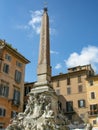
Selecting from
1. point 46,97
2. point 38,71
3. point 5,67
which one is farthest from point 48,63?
point 5,67

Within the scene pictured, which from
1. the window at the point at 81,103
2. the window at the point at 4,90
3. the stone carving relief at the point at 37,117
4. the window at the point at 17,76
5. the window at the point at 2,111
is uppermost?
the window at the point at 17,76

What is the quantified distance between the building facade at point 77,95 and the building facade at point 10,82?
896cm

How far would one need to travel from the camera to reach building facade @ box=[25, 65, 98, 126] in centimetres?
3369

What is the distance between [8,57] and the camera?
28812mm

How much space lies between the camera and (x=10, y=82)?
28094 mm

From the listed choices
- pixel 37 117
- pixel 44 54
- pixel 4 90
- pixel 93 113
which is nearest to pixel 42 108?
pixel 37 117

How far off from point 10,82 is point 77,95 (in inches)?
523

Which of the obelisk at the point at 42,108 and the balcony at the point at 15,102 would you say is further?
the balcony at the point at 15,102

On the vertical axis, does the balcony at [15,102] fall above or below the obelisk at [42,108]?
above

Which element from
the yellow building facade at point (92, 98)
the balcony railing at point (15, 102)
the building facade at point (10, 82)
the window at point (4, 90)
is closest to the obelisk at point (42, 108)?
the window at point (4, 90)

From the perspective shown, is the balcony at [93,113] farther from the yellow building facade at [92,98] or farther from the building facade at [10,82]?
the building facade at [10,82]

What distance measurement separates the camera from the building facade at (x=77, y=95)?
33688mm

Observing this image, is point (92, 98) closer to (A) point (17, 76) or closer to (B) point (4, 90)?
(A) point (17, 76)

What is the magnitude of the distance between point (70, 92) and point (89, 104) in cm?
450
